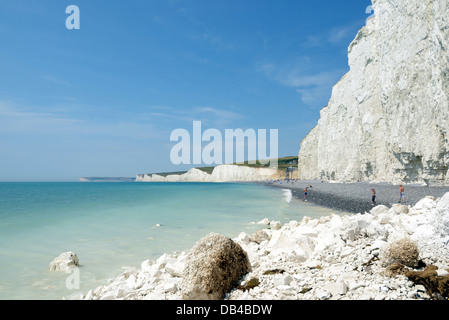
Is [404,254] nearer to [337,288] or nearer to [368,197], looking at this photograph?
[337,288]

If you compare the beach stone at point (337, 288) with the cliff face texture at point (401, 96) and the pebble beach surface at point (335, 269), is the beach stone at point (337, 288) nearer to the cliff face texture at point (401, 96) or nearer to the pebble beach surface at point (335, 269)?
the pebble beach surface at point (335, 269)

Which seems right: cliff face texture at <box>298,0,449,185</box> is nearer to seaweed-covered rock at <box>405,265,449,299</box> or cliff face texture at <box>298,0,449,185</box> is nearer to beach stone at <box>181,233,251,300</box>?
seaweed-covered rock at <box>405,265,449,299</box>

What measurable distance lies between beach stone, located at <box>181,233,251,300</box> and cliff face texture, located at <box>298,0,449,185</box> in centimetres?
2611

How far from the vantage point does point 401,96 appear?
1174 inches

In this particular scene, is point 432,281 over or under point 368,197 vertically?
over

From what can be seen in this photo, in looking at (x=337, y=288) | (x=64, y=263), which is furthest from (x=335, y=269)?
(x=64, y=263)

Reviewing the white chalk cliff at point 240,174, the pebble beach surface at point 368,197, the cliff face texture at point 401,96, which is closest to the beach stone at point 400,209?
the pebble beach surface at point 368,197

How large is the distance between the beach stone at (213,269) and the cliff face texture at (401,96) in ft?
85.7

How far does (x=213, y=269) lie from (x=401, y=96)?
33.4m

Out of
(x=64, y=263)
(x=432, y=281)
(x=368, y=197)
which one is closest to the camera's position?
(x=432, y=281)

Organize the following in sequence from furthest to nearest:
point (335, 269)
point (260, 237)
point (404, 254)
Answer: point (260, 237), point (335, 269), point (404, 254)

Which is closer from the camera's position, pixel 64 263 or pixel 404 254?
pixel 404 254

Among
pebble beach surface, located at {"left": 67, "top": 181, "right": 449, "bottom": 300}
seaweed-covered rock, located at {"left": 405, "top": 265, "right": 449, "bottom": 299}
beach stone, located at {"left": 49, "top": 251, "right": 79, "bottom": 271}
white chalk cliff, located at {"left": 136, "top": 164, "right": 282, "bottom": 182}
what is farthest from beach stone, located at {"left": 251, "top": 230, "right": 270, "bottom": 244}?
white chalk cliff, located at {"left": 136, "top": 164, "right": 282, "bottom": 182}
